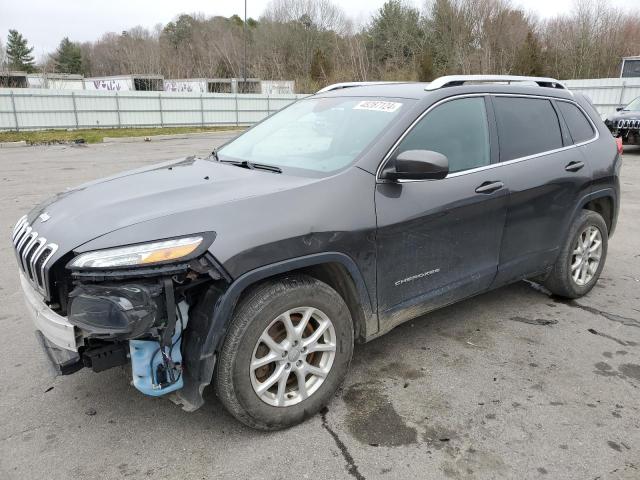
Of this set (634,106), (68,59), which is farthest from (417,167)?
(68,59)

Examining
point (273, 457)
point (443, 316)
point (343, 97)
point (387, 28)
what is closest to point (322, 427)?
point (273, 457)

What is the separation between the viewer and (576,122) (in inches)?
168

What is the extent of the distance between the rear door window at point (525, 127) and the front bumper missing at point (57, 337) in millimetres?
2829

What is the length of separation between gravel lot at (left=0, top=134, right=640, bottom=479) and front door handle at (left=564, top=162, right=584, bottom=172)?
1149 mm

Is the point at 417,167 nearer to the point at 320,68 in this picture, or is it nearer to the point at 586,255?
the point at 586,255

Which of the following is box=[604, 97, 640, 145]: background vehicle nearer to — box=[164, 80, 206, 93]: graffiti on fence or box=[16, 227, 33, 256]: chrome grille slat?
box=[16, 227, 33, 256]: chrome grille slat

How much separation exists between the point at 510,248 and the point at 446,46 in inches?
1914

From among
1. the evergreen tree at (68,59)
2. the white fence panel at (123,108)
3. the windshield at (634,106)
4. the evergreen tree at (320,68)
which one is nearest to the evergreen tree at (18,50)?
the evergreen tree at (68,59)

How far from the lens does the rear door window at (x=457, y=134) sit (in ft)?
10.4

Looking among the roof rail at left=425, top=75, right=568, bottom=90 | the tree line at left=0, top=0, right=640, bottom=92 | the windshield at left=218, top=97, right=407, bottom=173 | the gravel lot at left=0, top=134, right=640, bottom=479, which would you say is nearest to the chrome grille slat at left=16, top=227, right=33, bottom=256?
the gravel lot at left=0, top=134, right=640, bottom=479

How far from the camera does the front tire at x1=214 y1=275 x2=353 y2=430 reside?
2.48 metres

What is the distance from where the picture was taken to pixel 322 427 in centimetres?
277

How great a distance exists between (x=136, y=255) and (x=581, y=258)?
366 centimetres

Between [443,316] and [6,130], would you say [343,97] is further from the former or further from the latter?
[6,130]
